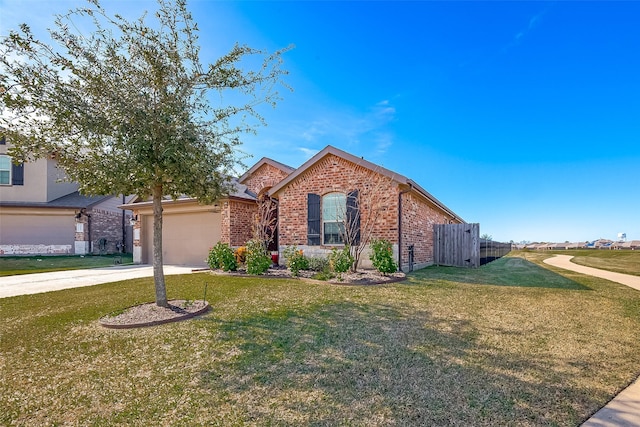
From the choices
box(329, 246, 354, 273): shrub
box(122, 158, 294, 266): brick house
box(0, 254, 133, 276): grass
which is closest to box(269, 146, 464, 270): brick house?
box(329, 246, 354, 273): shrub

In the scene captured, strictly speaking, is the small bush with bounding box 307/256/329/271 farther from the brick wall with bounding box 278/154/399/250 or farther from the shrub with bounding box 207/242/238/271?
the shrub with bounding box 207/242/238/271

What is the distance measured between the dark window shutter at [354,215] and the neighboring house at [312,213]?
2.0 inches

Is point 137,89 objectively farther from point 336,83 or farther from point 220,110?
point 336,83

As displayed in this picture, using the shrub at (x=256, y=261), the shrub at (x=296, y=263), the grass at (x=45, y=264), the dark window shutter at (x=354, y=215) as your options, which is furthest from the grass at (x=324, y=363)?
the grass at (x=45, y=264)

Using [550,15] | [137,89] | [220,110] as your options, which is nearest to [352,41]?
[550,15]

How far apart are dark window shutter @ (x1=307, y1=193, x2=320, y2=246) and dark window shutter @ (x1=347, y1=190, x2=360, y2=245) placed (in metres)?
1.32

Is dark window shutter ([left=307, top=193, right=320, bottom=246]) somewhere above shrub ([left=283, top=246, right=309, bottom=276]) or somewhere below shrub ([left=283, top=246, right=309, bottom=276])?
above

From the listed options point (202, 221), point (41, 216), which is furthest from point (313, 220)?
point (41, 216)

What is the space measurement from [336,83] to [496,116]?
839 centimetres

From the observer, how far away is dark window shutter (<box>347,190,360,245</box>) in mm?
10734

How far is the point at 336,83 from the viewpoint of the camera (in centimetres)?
1274

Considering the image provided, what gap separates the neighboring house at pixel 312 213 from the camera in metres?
10.7

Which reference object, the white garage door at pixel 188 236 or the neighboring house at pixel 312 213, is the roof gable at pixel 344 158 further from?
the white garage door at pixel 188 236

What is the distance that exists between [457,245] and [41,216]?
23.3 metres
